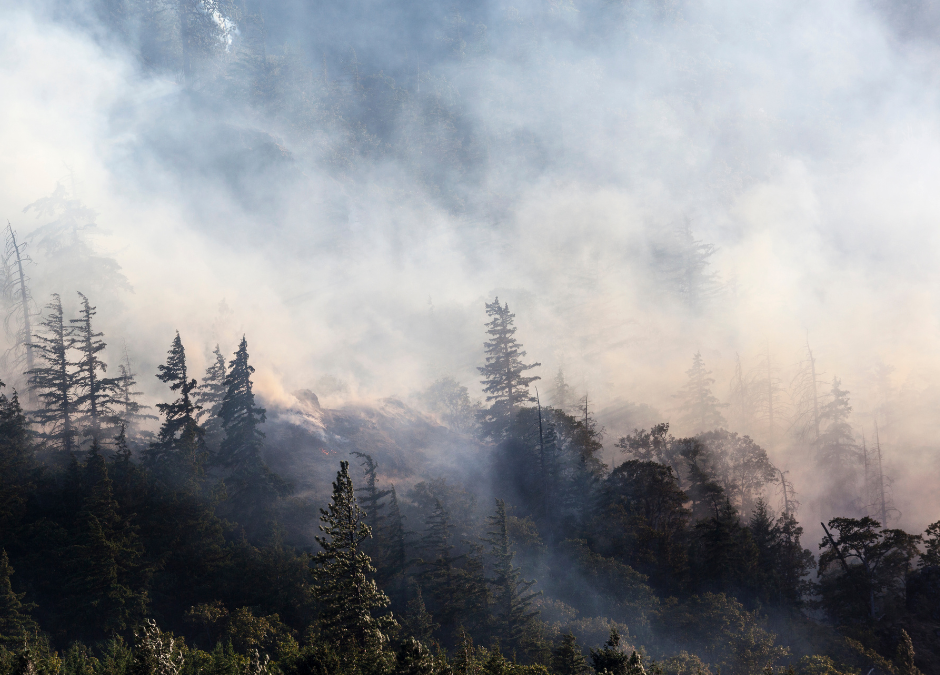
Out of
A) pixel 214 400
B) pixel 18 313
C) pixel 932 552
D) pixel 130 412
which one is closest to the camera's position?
pixel 932 552

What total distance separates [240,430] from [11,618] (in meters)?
24.6

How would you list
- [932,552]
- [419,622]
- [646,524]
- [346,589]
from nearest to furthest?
[346,589], [419,622], [932,552], [646,524]

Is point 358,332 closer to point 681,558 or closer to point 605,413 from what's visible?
point 605,413

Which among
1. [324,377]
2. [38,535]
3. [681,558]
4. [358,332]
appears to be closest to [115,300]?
[324,377]

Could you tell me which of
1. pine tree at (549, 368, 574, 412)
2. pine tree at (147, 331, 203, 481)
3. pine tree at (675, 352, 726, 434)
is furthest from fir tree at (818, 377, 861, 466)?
pine tree at (147, 331, 203, 481)

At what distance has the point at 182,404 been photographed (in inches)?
2146

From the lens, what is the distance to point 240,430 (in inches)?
2240

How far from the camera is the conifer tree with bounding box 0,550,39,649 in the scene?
106ft

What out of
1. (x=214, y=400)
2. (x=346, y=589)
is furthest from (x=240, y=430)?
(x=346, y=589)

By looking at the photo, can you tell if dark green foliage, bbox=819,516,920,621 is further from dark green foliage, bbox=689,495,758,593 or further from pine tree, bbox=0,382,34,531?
pine tree, bbox=0,382,34,531

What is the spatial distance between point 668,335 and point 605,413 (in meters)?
40.3

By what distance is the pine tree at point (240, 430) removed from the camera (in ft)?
186

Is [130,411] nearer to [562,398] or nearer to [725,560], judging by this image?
[562,398]

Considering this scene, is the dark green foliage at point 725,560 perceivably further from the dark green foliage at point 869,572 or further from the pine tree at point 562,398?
the pine tree at point 562,398
